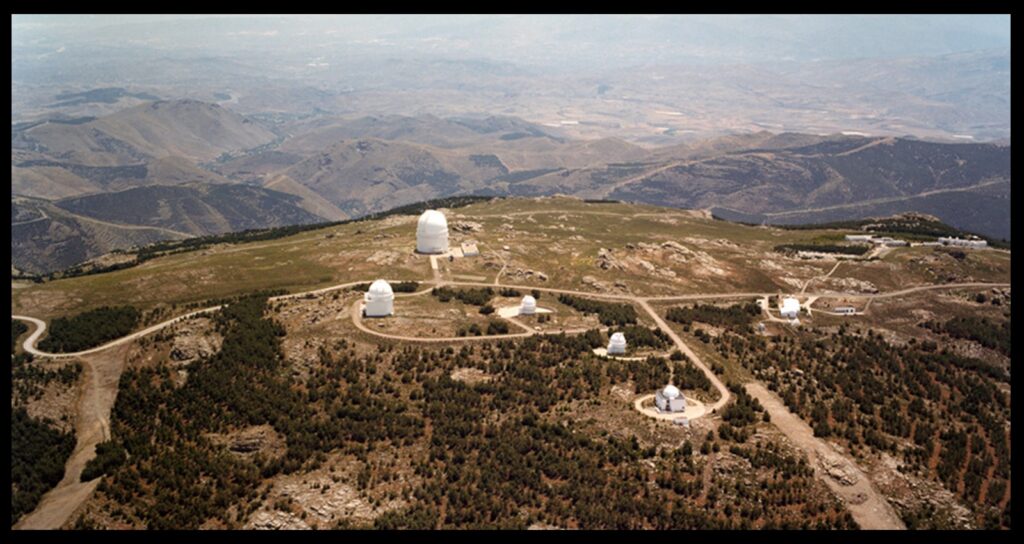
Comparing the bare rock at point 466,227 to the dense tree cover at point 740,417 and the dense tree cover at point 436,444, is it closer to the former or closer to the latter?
the dense tree cover at point 436,444

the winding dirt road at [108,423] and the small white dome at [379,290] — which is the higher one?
the small white dome at [379,290]

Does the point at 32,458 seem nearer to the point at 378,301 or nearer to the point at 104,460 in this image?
the point at 104,460

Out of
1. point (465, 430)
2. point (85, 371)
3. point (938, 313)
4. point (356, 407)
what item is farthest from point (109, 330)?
point (938, 313)

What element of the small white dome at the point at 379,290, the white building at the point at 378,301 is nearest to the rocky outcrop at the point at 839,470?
the white building at the point at 378,301

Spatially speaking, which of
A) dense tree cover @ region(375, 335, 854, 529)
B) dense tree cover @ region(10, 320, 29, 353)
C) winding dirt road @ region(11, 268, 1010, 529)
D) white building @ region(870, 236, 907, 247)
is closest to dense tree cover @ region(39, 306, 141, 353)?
winding dirt road @ region(11, 268, 1010, 529)

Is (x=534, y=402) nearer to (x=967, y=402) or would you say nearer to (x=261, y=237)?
(x=967, y=402)

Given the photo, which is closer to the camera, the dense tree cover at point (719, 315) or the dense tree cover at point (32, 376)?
the dense tree cover at point (32, 376)

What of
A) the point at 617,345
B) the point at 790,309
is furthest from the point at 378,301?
the point at 790,309
